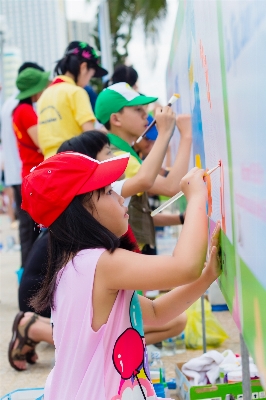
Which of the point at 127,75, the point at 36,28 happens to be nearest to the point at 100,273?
the point at 127,75

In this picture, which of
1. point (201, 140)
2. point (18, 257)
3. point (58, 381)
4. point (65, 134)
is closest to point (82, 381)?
point (58, 381)

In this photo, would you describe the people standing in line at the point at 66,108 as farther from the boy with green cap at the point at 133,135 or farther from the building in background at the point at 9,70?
the building in background at the point at 9,70

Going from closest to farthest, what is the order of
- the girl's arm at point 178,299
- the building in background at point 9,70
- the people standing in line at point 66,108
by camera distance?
the girl's arm at point 178,299, the people standing in line at point 66,108, the building in background at point 9,70

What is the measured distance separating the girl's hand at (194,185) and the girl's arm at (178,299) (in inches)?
8.4

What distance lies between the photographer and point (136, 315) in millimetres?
1785

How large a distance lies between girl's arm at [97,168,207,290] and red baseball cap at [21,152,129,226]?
18cm

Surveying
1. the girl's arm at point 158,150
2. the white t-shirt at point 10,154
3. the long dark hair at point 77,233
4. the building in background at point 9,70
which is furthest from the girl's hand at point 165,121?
the building in background at point 9,70

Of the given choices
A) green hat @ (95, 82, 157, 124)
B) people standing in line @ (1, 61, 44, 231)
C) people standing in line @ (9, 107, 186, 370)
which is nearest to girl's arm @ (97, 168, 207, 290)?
people standing in line @ (9, 107, 186, 370)

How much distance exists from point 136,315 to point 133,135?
1.55m

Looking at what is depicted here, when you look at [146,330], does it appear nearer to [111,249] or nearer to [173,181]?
[173,181]

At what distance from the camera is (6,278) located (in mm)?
6285

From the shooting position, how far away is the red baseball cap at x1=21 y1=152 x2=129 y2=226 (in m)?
1.69

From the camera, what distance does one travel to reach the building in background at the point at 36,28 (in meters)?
19.5

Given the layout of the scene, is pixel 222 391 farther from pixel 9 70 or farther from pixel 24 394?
pixel 9 70
